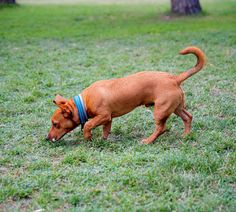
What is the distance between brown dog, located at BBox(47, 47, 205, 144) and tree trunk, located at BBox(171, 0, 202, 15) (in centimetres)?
1243

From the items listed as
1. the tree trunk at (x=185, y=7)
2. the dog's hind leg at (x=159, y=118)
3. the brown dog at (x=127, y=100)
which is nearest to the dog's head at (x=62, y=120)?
the brown dog at (x=127, y=100)

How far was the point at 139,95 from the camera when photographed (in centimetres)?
580

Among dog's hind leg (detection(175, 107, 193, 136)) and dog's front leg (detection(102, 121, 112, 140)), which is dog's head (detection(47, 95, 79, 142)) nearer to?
dog's front leg (detection(102, 121, 112, 140))

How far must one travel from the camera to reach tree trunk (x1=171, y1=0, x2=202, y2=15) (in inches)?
696

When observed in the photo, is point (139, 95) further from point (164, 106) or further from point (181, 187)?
point (181, 187)

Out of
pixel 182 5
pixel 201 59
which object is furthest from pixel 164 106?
pixel 182 5

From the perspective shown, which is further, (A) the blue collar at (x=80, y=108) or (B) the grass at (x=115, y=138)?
(A) the blue collar at (x=80, y=108)

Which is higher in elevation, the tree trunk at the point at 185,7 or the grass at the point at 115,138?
the tree trunk at the point at 185,7

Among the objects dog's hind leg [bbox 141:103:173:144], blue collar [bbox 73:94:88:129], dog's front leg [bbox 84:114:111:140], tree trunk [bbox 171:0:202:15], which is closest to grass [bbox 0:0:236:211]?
dog's hind leg [bbox 141:103:173:144]

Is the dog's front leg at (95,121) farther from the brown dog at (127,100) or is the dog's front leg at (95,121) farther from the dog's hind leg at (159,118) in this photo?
the dog's hind leg at (159,118)

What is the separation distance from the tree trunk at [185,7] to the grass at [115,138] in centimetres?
391

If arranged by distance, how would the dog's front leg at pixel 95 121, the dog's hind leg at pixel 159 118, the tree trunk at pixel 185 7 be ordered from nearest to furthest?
the dog's hind leg at pixel 159 118
the dog's front leg at pixel 95 121
the tree trunk at pixel 185 7

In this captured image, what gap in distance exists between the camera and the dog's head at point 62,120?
5773mm

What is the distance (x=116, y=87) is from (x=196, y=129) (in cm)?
131
